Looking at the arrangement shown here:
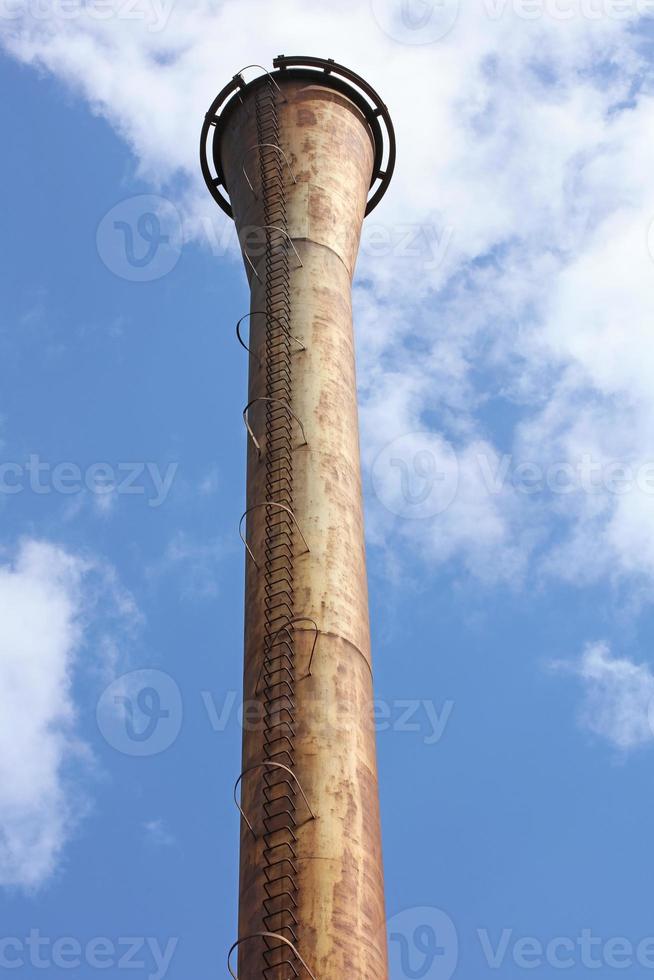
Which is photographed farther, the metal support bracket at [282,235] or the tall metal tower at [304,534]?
the metal support bracket at [282,235]

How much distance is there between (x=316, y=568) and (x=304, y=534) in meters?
0.68

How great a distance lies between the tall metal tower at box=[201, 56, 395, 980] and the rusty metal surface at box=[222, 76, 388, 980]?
0.09ft

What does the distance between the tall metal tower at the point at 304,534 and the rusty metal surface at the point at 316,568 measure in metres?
0.03

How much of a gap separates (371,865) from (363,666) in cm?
A: 323

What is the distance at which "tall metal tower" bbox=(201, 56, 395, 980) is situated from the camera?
656 inches

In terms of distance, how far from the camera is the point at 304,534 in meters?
20.2

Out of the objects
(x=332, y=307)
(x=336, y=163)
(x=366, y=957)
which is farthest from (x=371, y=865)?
(x=336, y=163)

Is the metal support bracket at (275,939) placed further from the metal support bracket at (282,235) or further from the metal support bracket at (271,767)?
the metal support bracket at (282,235)

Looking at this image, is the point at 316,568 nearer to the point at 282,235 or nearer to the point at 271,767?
the point at 271,767

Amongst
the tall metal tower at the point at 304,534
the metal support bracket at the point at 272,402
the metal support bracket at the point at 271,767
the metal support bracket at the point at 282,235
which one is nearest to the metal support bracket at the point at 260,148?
the tall metal tower at the point at 304,534

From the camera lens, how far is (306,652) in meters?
18.8

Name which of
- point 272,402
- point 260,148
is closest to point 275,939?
point 272,402

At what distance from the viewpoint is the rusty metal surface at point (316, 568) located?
16.6 m

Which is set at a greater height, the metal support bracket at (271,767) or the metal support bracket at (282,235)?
the metal support bracket at (282,235)
